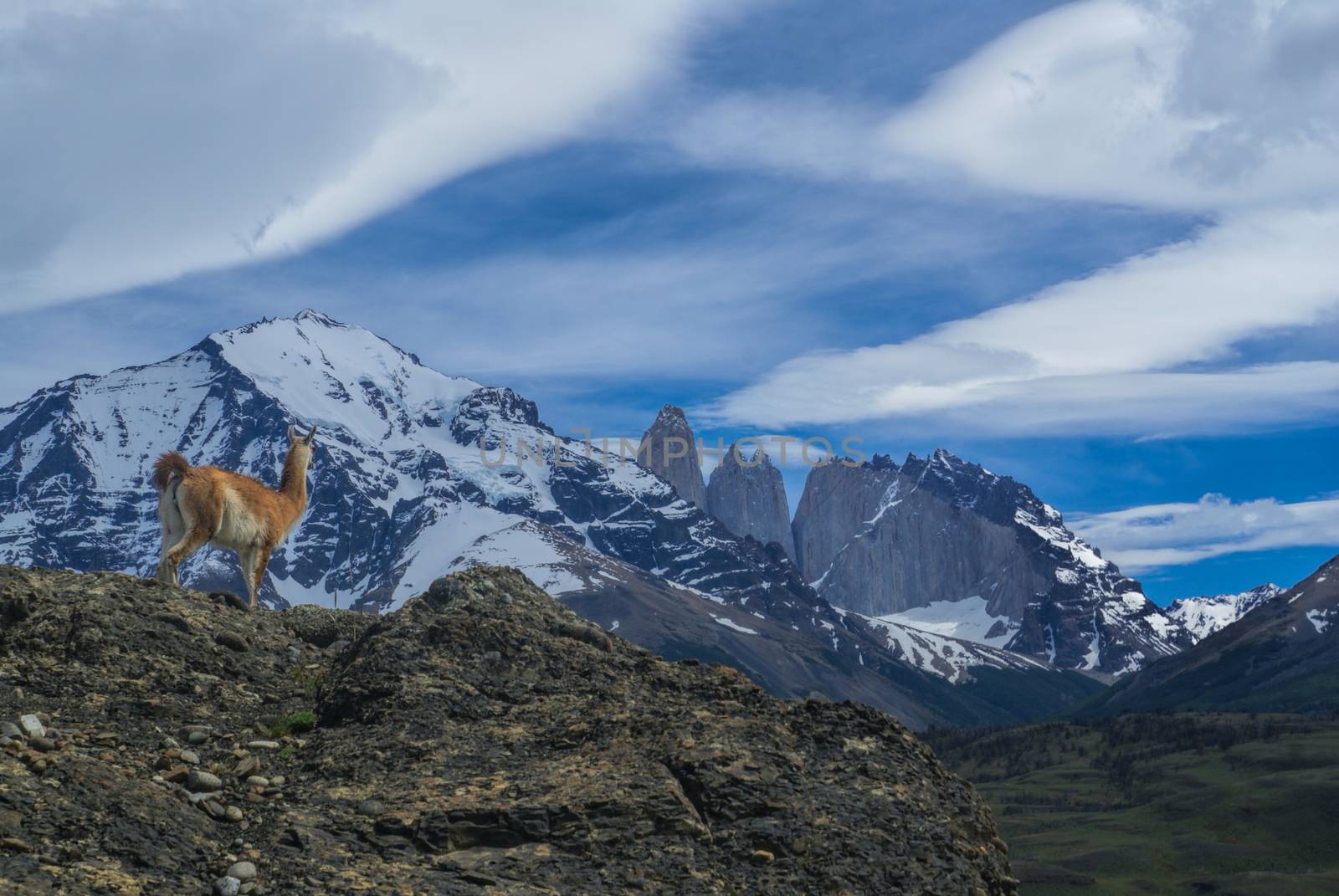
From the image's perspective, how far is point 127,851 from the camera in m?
12.0

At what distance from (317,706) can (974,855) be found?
811 cm

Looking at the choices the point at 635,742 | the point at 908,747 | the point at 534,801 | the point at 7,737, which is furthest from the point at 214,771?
the point at 908,747

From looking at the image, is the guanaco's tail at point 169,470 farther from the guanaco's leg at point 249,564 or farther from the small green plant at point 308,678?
the small green plant at point 308,678

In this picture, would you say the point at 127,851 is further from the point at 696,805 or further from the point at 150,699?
the point at 696,805

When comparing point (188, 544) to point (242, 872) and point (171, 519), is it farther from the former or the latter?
point (242, 872)

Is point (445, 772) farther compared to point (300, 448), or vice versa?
point (300, 448)

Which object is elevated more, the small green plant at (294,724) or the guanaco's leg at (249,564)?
the guanaco's leg at (249,564)

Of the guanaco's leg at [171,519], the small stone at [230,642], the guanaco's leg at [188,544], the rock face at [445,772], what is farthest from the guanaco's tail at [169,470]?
the small stone at [230,642]

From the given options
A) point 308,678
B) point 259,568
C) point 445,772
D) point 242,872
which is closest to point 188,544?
point 259,568

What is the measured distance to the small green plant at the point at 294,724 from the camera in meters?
15.8

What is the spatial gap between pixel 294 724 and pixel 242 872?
3978 mm

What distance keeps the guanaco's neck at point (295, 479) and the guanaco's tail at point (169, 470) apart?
4.85 metres

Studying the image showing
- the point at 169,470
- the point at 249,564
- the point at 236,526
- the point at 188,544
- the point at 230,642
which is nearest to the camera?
the point at 230,642

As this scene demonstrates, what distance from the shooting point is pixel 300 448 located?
117 ft
